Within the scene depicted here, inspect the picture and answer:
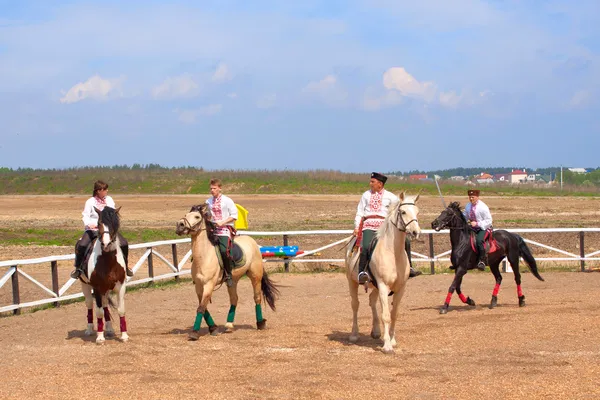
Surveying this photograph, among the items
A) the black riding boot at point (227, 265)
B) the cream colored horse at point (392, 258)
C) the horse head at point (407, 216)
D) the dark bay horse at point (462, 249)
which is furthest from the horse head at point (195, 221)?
the dark bay horse at point (462, 249)

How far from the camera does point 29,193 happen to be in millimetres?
73812

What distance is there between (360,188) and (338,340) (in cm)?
5551

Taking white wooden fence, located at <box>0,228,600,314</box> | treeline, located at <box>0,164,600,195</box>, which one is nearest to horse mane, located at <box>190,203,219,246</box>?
white wooden fence, located at <box>0,228,600,314</box>

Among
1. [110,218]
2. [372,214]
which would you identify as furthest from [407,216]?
[110,218]

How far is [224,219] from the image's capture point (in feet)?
39.9

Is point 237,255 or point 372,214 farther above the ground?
point 372,214

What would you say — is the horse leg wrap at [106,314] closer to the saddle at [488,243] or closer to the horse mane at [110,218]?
the horse mane at [110,218]

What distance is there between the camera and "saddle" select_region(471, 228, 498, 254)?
579 inches

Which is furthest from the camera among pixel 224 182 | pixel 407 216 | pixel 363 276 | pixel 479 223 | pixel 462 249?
pixel 224 182

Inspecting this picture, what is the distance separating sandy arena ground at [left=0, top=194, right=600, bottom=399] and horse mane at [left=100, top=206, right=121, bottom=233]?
1.69 m

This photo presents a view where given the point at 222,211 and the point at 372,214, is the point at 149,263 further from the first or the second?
the point at 372,214

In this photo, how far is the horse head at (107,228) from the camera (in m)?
11.2

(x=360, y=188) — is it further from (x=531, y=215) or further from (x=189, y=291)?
(x=189, y=291)

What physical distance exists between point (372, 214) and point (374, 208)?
92mm
